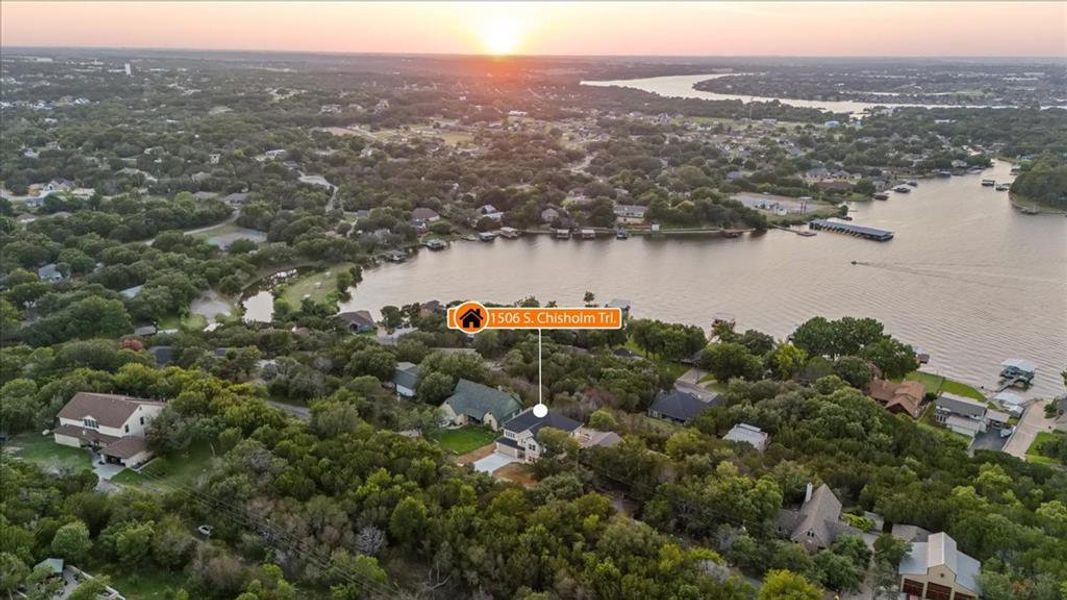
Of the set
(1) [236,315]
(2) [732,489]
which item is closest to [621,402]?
(2) [732,489]

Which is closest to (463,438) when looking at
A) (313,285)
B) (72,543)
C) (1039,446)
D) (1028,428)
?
(72,543)

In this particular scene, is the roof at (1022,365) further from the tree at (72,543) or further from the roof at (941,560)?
the tree at (72,543)

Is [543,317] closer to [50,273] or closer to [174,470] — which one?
[174,470]

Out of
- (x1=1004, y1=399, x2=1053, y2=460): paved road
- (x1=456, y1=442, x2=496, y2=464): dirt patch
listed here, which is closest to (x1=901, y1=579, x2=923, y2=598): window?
(x1=1004, y1=399, x2=1053, y2=460): paved road

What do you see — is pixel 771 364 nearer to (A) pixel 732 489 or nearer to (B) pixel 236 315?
(A) pixel 732 489

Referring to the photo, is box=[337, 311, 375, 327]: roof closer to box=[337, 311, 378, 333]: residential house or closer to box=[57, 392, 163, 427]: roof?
box=[337, 311, 378, 333]: residential house
